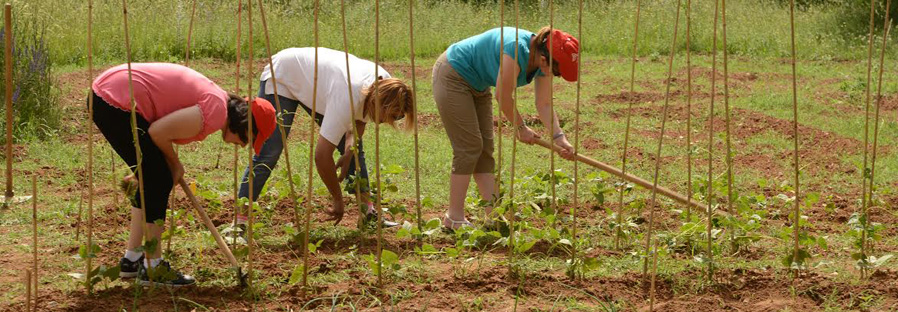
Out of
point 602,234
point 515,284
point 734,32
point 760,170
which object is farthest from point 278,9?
point 515,284

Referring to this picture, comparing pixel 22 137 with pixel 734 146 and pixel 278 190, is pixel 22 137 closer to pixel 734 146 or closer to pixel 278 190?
pixel 278 190

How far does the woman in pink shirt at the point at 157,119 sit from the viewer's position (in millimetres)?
3455

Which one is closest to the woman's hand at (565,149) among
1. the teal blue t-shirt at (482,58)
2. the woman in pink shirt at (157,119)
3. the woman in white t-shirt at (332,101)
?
the teal blue t-shirt at (482,58)

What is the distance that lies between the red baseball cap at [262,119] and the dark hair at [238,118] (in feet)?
0.12

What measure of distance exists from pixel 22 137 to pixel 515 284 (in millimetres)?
4456

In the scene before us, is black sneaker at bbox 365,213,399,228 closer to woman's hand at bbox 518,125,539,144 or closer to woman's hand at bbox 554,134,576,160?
woman's hand at bbox 518,125,539,144

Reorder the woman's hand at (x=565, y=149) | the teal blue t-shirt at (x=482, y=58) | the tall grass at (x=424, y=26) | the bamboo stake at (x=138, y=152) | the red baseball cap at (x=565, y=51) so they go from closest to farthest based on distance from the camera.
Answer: the bamboo stake at (x=138, y=152), the red baseball cap at (x=565, y=51), the teal blue t-shirt at (x=482, y=58), the woman's hand at (x=565, y=149), the tall grass at (x=424, y=26)

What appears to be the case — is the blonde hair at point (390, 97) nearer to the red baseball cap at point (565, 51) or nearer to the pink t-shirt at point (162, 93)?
the red baseball cap at point (565, 51)

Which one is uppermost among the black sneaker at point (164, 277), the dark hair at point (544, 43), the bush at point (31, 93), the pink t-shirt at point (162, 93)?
the dark hair at point (544, 43)

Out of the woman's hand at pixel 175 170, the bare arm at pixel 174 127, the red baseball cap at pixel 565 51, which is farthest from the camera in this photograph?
the red baseball cap at pixel 565 51

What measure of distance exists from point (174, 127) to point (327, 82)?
Answer: 106 cm

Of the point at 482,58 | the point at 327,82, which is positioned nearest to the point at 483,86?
the point at 482,58

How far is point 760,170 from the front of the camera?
671 centimetres

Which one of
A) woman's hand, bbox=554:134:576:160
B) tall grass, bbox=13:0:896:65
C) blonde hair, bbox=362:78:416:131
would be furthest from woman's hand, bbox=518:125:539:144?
tall grass, bbox=13:0:896:65
